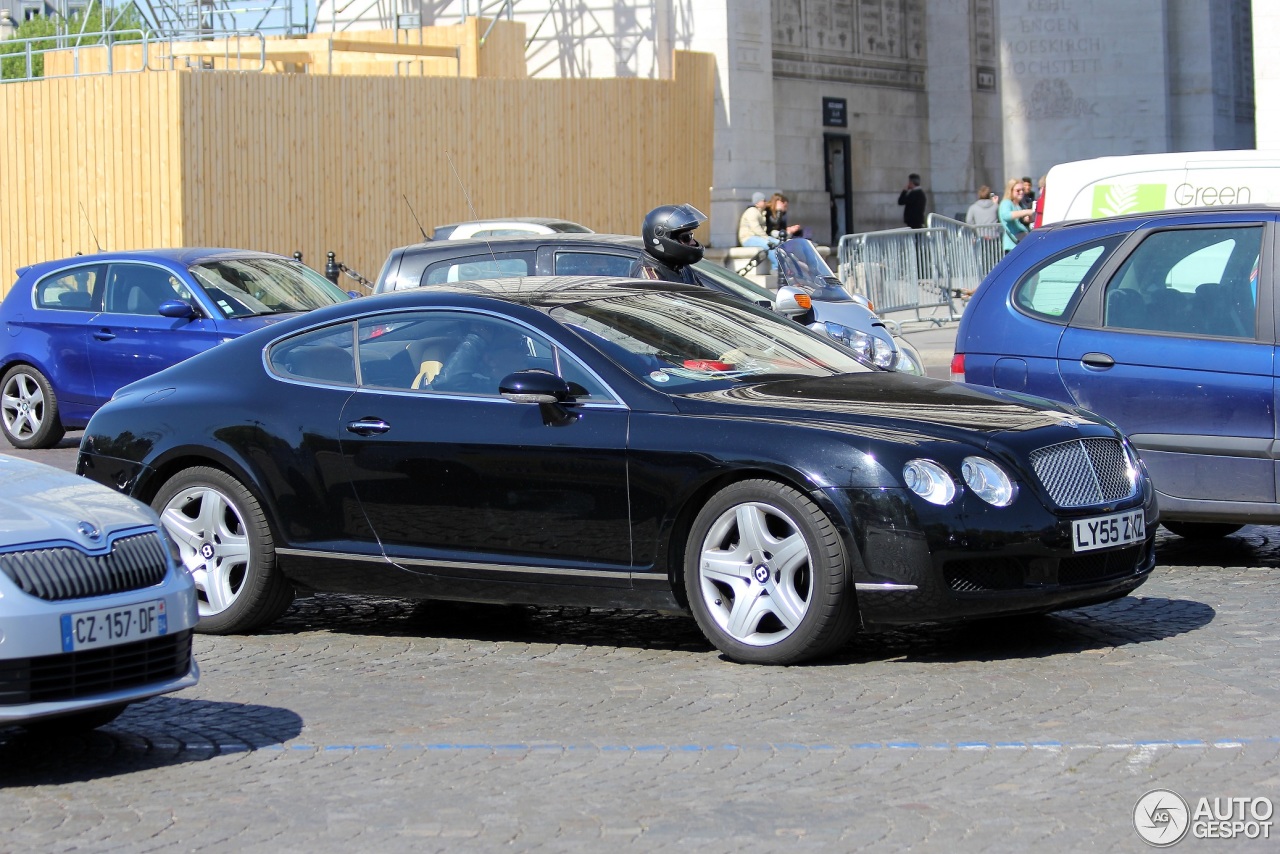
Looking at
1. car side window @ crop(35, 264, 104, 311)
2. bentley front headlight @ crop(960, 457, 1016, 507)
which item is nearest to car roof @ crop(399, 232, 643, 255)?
car side window @ crop(35, 264, 104, 311)

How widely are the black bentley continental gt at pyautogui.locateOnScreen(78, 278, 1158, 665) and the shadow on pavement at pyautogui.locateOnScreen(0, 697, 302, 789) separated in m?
1.25

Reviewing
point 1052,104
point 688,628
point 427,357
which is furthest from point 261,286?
point 1052,104

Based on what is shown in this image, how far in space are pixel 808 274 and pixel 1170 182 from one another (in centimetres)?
461

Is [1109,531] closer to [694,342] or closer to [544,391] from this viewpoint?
[694,342]

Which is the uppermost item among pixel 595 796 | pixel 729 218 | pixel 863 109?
pixel 863 109

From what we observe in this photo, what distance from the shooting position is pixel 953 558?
6703 millimetres

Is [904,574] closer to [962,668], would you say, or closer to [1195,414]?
[962,668]

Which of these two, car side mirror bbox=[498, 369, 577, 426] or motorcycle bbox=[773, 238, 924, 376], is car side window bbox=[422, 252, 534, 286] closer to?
motorcycle bbox=[773, 238, 924, 376]

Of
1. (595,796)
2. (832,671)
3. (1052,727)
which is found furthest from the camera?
(832,671)

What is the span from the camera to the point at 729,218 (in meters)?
31.9

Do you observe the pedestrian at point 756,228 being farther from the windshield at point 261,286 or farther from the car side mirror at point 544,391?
the car side mirror at point 544,391

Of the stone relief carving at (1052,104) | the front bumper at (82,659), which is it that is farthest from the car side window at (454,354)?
the stone relief carving at (1052,104)

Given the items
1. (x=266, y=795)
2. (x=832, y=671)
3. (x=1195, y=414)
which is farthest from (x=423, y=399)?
(x=1195, y=414)

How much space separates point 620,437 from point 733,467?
0.48m
